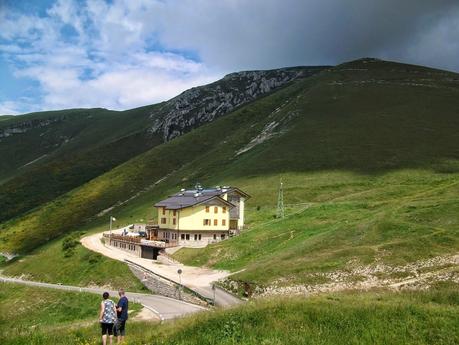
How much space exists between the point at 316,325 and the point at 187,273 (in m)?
44.8

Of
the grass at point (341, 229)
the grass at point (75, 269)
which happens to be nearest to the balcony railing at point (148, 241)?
the grass at point (341, 229)

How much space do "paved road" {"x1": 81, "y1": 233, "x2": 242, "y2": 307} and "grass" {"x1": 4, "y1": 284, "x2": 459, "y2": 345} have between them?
16.9m

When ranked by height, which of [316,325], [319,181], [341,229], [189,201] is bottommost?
[316,325]

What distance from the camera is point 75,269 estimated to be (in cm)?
7856

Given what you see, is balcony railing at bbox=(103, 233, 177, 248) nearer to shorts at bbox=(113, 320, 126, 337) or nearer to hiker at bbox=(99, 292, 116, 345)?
shorts at bbox=(113, 320, 126, 337)

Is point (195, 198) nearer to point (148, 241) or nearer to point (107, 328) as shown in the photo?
point (148, 241)

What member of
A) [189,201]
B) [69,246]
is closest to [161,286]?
[189,201]

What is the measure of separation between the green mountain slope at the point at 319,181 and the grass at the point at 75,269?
989 centimetres

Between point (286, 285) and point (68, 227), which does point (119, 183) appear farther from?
point (286, 285)

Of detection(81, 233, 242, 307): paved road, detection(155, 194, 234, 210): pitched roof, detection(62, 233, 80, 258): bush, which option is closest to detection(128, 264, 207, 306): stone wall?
detection(81, 233, 242, 307): paved road

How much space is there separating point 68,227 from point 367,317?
11475 cm

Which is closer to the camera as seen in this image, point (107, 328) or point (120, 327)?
point (107, 328)

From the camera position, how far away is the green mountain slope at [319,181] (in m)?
51.9

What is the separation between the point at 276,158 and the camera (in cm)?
12344
